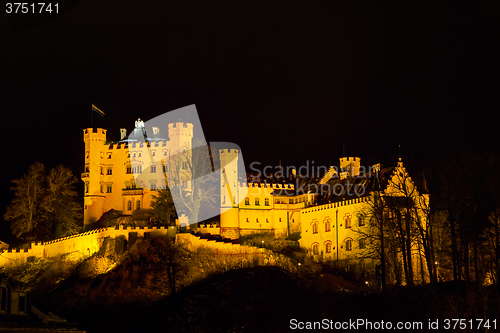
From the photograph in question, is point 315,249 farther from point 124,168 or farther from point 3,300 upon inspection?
point 3,300

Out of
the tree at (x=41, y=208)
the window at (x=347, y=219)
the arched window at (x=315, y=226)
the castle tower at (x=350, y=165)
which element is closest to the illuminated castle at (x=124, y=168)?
the tree at (x=41, y=208)

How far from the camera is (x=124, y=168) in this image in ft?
269

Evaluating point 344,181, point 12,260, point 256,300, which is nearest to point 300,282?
point 256,300

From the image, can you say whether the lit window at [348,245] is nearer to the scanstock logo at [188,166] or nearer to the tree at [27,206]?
the scanstock logo at [188,166]

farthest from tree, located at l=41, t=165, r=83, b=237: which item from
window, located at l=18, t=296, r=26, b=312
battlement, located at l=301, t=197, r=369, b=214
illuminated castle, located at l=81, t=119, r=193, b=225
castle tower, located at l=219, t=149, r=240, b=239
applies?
window, located at l=18, t=296, r=26, b=312

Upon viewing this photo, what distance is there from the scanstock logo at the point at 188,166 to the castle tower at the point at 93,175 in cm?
391

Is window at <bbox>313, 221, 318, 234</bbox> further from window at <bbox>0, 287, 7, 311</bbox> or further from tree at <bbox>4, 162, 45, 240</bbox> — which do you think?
window at <bbox>0, 287, 7, 311</bbox>

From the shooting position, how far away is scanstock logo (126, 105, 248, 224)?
73.0m

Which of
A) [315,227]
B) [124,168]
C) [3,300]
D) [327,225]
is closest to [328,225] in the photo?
[327,225]

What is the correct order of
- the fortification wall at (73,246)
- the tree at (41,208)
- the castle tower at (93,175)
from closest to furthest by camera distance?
1. the fortification wall at (73,246)
2. the tree at (41,208)
3. the castle tower at (93,175)

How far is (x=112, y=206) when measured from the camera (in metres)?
81.4

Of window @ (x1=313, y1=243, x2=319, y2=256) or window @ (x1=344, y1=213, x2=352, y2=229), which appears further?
window @ (x1=313, y1=243, x2=319, y2=256)

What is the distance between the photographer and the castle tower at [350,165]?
75.7 metres

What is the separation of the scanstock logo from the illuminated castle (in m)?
0.12
